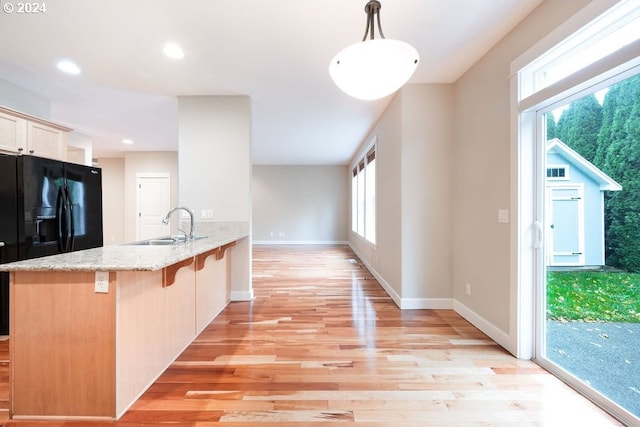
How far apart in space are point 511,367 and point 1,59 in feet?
17.1

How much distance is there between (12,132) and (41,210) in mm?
852

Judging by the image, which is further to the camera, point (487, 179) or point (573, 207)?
point (487, 179)

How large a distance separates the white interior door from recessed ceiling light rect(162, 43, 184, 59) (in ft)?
16.4

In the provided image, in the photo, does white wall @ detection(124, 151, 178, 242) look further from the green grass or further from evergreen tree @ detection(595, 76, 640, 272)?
evergreen tree @ detection(595, 76, 640, 272)

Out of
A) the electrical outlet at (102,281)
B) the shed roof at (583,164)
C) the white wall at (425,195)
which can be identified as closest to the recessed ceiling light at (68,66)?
the electrical outlet at (102,281)

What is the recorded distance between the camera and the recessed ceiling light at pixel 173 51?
2.50 meters

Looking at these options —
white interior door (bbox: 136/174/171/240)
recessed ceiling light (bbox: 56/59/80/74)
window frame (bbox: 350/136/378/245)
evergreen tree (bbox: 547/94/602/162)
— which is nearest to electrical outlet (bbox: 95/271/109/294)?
recessed ceiling light (bbox: 56/59/80/74)

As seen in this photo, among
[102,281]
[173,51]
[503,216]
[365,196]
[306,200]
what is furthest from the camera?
[306,200]

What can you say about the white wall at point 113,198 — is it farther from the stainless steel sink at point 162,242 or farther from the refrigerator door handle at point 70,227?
the stainless steel sink at point 162,242

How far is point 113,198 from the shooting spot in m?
7.59

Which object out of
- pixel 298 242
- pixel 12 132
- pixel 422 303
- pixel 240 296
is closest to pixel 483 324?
pixel 422 303

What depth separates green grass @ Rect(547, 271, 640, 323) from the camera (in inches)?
62.2

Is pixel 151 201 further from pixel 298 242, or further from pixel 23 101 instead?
pixel 298 242

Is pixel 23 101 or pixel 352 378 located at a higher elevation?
pixel 23 101
